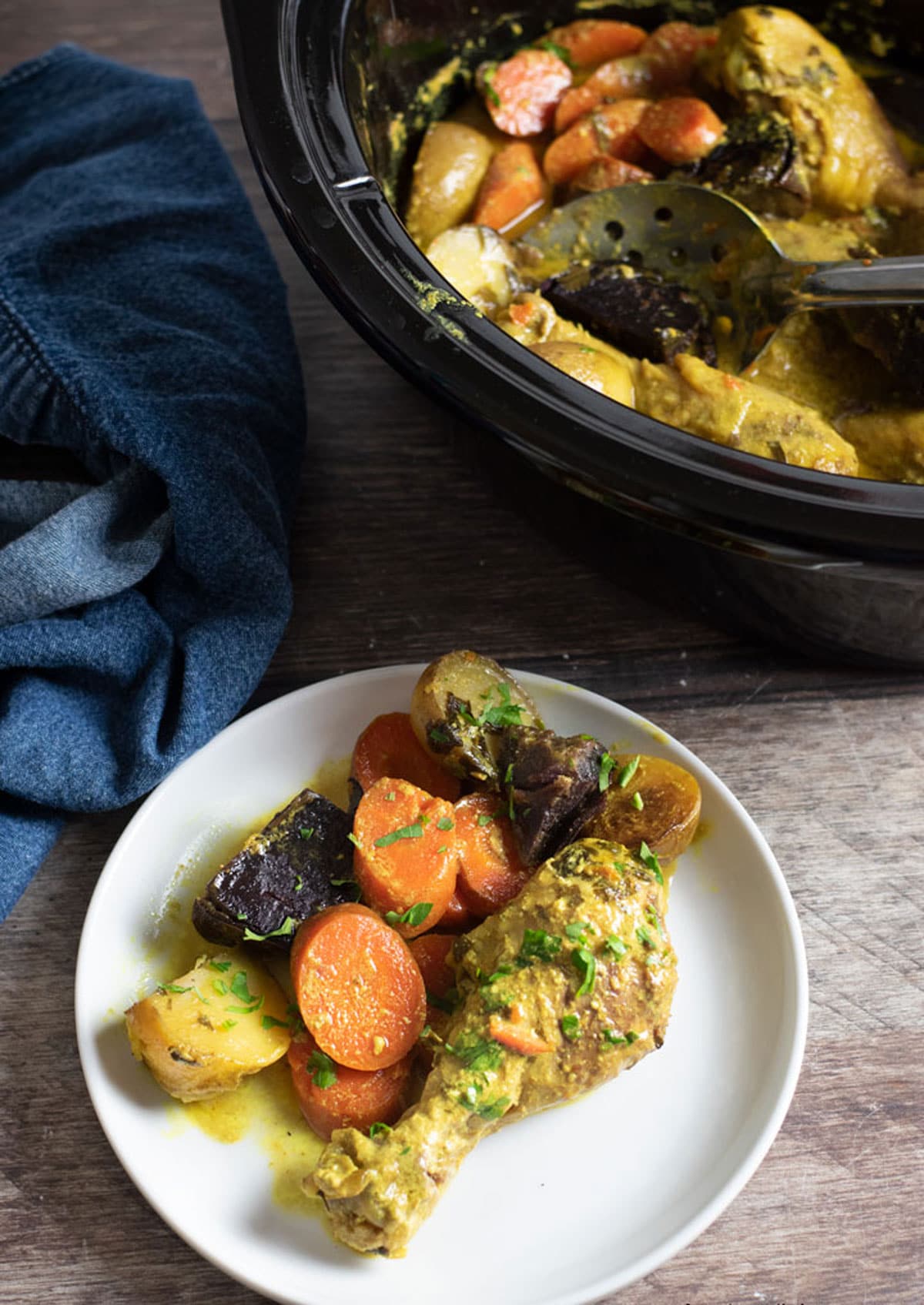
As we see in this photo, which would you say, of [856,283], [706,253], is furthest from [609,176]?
[856,283]

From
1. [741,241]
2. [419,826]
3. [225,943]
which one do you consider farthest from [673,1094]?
[741,241]

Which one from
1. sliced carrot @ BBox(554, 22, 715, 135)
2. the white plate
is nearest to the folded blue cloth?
the white plate

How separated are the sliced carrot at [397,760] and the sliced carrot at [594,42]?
3.42 feet

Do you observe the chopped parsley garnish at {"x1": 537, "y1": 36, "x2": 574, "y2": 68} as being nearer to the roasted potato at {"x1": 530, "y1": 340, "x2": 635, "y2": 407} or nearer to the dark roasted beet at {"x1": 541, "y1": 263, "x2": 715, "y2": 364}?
the dark roasted beet at {"x1": 541, "y1": 263, "x2": 715, "y2": 364}

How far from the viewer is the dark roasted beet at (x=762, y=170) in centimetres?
160

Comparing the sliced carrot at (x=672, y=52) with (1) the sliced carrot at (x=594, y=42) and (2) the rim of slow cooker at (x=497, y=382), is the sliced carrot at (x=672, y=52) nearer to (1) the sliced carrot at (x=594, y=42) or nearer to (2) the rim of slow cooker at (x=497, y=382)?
(1) the sliced carrot at (x=594, y=42)

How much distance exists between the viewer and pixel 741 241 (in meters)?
1.53

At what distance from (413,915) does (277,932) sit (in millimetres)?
132

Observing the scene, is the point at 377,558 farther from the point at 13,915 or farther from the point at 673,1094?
the point at 673,1094

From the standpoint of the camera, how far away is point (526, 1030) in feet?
3.61

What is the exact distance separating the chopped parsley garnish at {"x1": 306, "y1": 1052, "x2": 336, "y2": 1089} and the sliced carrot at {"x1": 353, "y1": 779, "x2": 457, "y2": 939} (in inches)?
5.6

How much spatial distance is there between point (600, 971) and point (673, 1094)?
0.55 feet

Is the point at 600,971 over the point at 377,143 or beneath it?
beneath

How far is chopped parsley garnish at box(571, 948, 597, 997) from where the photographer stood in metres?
1.11
